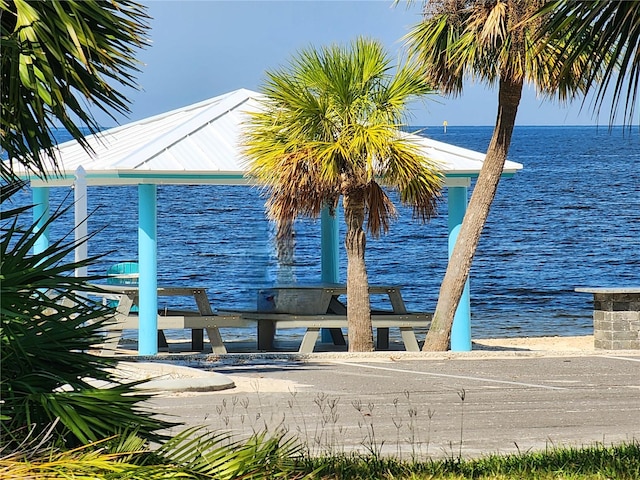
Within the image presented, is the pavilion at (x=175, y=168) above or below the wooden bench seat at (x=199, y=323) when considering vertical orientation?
above

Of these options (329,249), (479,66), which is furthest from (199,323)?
(479,66)

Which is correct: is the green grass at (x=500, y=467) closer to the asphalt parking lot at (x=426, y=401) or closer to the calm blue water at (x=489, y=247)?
the asphalt parking lot at (x=426, y=401)

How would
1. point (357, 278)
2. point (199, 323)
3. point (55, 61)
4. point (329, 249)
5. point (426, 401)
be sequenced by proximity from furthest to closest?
1. point (329, 249)
2. point (357, 278)
3. point (199, 323)
4. point (426, 401)
5. point (55, 61)

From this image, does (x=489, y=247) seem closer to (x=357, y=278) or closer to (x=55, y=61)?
(x=357, y=278)

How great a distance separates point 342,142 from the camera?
53.8ft

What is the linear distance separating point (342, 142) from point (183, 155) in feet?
8.18

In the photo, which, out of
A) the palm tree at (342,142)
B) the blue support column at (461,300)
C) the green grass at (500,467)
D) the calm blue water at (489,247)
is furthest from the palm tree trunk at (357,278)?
the green grass at (500,467)

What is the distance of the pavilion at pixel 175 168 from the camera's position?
647 inches

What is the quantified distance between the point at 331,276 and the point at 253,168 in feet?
12.7

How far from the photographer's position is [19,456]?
201 inches

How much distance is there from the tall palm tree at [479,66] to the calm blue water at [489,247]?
Result: 2727 mm

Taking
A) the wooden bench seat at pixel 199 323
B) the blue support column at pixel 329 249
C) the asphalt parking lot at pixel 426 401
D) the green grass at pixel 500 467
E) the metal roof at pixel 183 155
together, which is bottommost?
the asphalt parking lot at pixel 426 401

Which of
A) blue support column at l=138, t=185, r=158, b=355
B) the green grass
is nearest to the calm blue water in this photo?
blue support column at l=138, t=185, r=158, b=355

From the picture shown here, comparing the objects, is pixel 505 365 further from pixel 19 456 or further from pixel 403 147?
pixel 19 456
